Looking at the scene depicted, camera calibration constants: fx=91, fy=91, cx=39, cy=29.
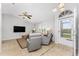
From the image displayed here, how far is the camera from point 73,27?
158 centimetres

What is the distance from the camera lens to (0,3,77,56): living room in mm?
1558

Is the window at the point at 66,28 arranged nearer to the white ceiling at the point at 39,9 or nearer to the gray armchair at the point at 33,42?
the white ceiling at the point at 39,9

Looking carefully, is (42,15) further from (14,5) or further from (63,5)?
(14,5)

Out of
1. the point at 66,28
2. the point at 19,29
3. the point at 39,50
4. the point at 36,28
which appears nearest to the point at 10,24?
the point at 19,29

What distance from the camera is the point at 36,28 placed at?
1.59 m

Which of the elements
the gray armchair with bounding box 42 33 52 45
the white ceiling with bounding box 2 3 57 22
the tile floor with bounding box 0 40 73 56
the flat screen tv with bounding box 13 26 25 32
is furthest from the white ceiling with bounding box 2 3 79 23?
the tile floor with bounding box 0 40 73 56

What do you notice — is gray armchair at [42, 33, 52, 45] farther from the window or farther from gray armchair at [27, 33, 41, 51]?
the window

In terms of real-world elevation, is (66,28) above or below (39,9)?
below

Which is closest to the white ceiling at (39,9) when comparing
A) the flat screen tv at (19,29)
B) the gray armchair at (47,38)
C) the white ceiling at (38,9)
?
the white ceiling at (38,9)

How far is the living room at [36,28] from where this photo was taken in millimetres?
1558

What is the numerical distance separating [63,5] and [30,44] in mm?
892

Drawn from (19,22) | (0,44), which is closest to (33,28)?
(19,22)

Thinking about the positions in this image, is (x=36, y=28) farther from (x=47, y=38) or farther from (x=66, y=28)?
(x=66, y=28)

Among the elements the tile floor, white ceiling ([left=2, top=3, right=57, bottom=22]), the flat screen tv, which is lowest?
the tile floor
